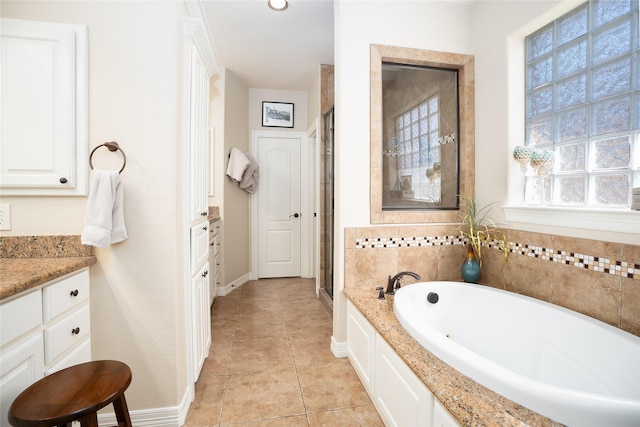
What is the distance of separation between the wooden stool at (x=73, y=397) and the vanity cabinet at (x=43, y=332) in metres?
0.09

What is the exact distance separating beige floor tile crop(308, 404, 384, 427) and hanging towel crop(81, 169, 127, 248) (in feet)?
4.48

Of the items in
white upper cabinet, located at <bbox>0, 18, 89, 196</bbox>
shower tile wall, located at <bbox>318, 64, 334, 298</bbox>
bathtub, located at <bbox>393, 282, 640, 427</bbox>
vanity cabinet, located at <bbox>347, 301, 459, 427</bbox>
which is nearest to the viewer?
bathtub, located at <bbox>393, 282, 640, 427</bbox>

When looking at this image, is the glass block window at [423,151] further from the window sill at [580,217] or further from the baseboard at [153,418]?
the baseboard at [153,418]

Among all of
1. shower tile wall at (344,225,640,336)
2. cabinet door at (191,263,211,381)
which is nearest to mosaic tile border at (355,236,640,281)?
shower tile wall at (344,225,640,336)

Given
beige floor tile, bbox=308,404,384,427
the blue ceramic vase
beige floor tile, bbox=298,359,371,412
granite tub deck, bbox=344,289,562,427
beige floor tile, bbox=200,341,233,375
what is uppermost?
the blue ceramic vase

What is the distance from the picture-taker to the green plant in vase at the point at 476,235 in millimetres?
2137

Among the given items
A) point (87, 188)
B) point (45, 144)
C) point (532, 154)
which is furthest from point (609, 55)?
point (45, 144)

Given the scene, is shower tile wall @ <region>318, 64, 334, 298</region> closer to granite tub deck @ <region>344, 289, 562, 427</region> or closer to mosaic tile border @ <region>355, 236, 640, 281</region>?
mosaic tile border @ <region>355, 236, 640, 281</region>

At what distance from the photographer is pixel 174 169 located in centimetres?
150

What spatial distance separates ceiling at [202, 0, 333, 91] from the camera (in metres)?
2.47

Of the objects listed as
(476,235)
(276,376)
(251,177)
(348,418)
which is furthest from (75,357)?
(251,177)

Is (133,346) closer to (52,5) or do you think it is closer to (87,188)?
(87,188)

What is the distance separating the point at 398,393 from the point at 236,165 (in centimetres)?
304

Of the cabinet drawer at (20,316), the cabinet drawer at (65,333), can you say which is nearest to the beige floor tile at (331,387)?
the cabinet drawer at (65,333)
